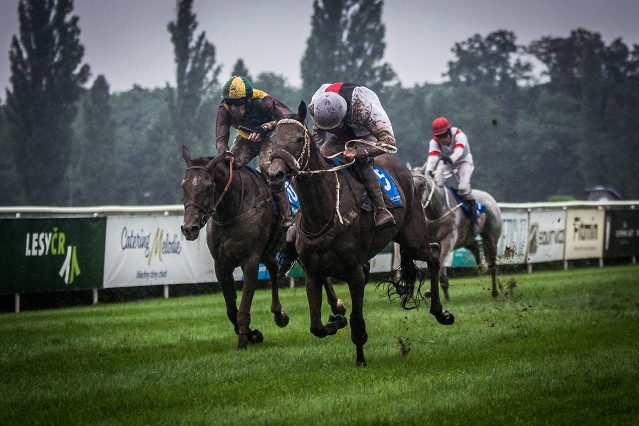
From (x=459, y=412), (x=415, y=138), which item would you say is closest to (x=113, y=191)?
(x=415, y=138)

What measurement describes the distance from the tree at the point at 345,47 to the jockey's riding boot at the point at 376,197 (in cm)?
4161

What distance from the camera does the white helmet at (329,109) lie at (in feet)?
25.7

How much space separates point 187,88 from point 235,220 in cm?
3955

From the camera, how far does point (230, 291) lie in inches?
372

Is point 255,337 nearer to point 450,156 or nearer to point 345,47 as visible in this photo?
point 450,156


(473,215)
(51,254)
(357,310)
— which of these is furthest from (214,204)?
(473,215)

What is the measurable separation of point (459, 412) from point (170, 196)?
1753 inches

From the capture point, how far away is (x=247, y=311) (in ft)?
30.0

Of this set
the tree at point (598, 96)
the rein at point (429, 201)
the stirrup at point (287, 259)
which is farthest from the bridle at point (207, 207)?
the tree at point (598, 96)

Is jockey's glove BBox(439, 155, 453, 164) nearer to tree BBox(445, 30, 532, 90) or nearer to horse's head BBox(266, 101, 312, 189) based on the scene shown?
horse's head BBox(266, 101, 312, 189)

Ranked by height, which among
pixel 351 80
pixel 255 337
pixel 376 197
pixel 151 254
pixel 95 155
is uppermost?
pixel 351 80

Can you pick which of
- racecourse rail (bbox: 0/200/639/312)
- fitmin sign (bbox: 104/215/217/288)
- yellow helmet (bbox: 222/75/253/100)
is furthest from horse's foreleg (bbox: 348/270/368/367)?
fitmin sign (bbox: 104/215/217/288)

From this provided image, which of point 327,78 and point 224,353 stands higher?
point 327,78

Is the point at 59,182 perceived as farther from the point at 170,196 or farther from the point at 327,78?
the point at 327,78
